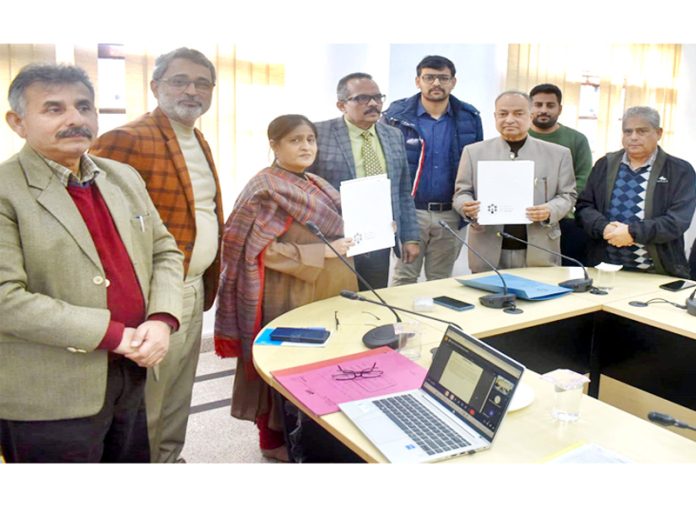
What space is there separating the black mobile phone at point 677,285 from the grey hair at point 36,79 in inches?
86.0

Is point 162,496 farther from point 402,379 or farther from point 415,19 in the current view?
point 402,379

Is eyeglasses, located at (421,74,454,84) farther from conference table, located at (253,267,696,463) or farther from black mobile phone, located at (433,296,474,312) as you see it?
black mobile phone, located at (433,296,474,312)

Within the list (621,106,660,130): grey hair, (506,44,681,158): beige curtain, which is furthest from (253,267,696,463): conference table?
(506,44,681,158): beige curtain

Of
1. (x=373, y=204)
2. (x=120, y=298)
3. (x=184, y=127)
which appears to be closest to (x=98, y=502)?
(x=120, y=298)

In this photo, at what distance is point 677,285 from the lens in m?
2.31

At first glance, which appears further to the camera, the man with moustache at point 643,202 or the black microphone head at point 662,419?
the man with moustache at point 643,202

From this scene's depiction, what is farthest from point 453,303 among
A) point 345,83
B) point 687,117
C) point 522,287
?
point 687,117

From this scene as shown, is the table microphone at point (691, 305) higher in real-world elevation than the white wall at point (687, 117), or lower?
lower

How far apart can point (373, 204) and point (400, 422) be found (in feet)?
3.61

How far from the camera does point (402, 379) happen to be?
1.43m

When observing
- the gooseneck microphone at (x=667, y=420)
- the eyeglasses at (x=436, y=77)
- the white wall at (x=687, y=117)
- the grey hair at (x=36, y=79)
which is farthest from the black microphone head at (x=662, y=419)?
the white wall at (x=687, y=117)

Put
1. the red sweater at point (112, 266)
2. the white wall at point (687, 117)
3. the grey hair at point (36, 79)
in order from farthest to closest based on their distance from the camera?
the white wall at point (687, 117)
the red sweater at point (112, 266)
the grey hair at point (36, 79)

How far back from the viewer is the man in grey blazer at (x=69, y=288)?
1.25 meters

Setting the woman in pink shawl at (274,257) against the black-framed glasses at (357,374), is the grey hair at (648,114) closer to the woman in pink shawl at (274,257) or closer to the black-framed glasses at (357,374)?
the woman in pink shawl at (274,257)
